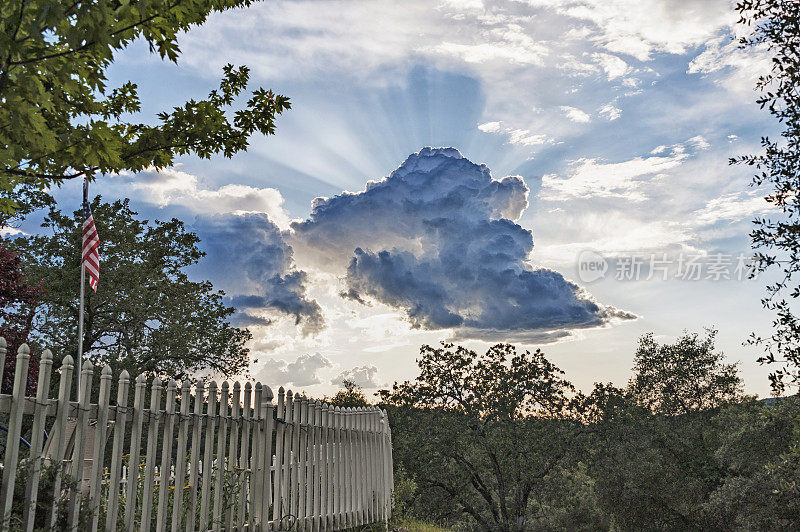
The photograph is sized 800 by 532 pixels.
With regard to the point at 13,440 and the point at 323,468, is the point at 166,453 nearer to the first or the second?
the point at 13,440

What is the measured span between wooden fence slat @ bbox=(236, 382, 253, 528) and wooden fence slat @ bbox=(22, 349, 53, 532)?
2252mm

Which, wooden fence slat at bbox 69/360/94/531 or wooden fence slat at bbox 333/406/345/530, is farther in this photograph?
wooden fence slat at bbox 333/406/345/530

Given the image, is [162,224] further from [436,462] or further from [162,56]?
[162,56]

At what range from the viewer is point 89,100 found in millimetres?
6672

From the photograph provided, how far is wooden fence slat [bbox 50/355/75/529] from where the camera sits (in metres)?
4.86

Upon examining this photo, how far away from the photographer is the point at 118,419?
5.38 metres

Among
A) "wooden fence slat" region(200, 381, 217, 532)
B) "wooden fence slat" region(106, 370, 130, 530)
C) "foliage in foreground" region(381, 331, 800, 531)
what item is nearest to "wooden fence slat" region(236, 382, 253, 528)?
"wooden fence slat" region(200, 381, 217, 532)

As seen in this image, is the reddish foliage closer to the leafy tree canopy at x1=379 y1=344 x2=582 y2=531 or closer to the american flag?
the american flag

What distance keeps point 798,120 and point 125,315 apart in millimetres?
19010

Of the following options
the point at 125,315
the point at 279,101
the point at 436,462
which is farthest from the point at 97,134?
the point at 436,462

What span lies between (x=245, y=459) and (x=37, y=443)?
244 centimetres

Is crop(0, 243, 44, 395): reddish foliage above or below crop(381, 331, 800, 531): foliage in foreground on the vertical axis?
above

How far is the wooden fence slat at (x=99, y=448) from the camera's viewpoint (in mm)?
5129

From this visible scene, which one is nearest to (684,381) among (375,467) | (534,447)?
(534,447)
